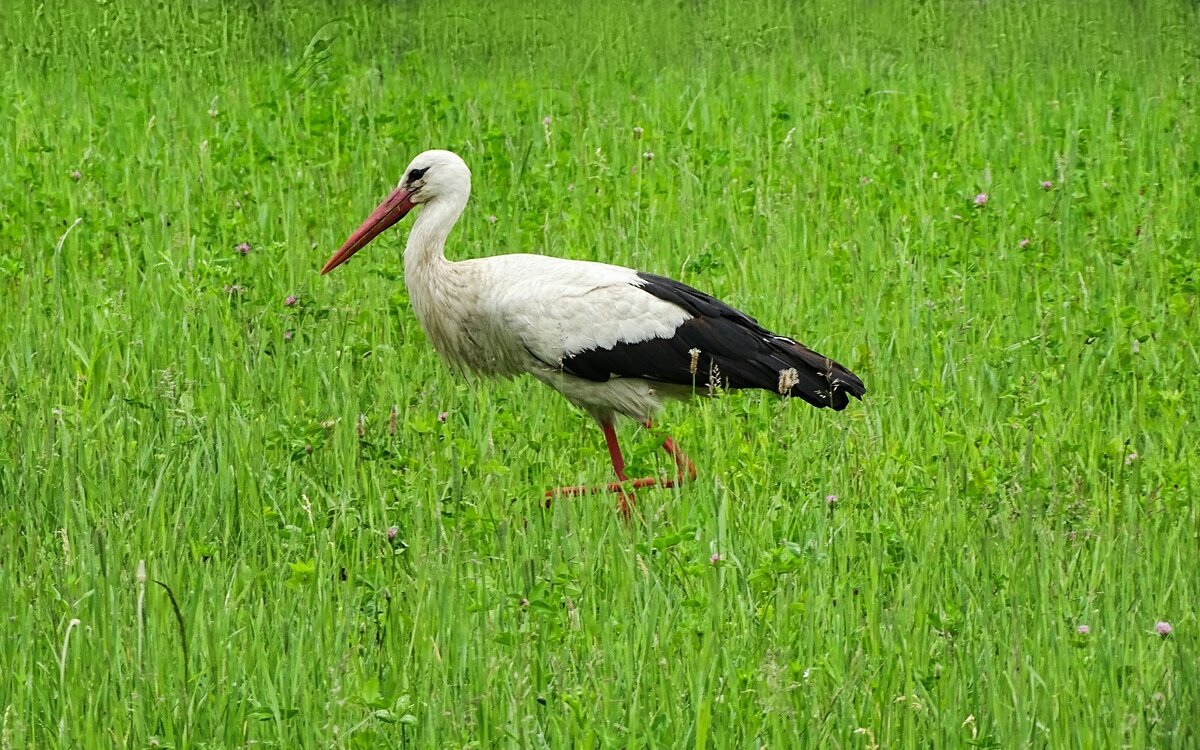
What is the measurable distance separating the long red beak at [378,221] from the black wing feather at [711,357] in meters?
0.97

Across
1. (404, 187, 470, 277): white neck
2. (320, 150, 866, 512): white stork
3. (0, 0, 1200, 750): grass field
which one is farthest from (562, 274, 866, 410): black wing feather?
(404, 187, 470, 277): white neck

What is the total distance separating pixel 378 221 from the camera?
5.79 metres

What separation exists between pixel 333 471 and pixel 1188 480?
2314 millimetres

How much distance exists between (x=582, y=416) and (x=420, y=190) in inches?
39.3

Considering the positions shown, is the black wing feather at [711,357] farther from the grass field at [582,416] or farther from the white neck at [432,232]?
the white neck at [432,232]

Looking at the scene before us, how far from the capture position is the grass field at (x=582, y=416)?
10.3ft

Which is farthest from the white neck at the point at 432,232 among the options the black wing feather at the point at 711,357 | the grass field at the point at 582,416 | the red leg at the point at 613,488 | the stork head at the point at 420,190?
the red leg at the point at 613,488

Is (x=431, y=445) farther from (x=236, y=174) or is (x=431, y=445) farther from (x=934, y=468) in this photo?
(x=236, y=174)

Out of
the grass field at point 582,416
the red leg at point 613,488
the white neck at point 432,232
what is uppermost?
the white neck at point 432,232

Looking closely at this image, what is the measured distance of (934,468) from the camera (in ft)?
14.6

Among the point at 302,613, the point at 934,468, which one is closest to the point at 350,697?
the point at 302,613

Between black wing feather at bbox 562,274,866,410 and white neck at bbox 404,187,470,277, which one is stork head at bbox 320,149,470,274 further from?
black wing feather at bbox 562,274,866,410

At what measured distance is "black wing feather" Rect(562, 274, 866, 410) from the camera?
5003 mm

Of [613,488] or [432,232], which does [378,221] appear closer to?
[432,232]
